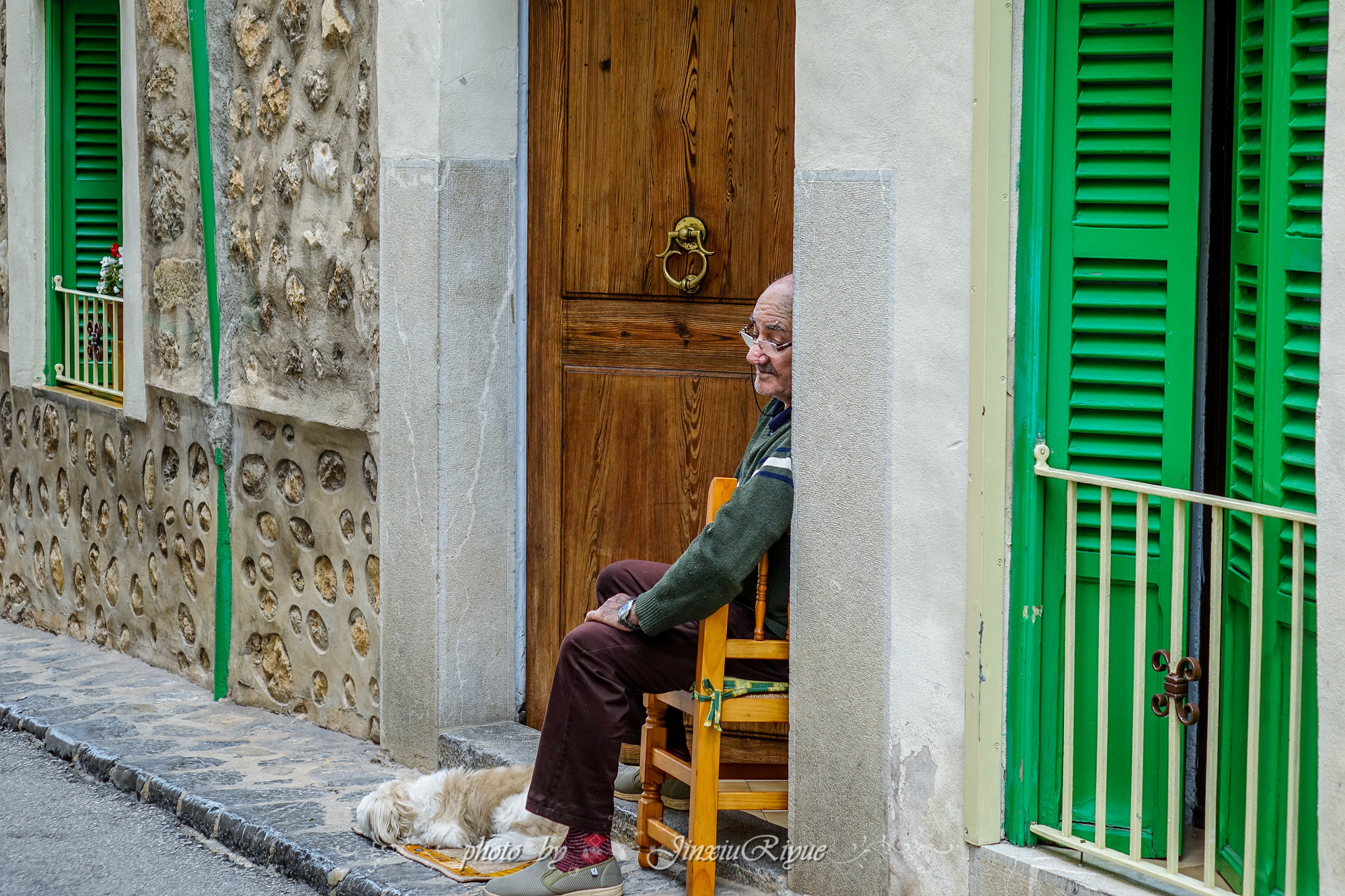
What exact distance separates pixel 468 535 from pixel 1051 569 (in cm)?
224

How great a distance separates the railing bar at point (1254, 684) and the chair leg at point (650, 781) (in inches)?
64.1

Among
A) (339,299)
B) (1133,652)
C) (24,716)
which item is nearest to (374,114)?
(339,299)

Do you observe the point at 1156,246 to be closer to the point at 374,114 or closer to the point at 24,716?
the point at 374,114

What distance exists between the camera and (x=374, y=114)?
5316 millimetres

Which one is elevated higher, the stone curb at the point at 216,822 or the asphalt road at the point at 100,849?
the stone curb at the point at 216,822

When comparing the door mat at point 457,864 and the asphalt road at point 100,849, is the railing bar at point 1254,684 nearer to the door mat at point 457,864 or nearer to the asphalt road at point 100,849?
the door mat at point 457,864

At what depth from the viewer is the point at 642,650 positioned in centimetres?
390

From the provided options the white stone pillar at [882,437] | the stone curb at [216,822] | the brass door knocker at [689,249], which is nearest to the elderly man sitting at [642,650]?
the white stone pillar at [882,437]

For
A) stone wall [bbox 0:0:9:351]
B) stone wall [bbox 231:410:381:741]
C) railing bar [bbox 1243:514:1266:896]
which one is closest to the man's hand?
railing bar [bbox 1243:514:1266:896]

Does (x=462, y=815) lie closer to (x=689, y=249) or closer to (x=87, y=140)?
(x=689, y=249)

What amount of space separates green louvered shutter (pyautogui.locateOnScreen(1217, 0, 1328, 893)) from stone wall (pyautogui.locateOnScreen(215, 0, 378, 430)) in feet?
10.2

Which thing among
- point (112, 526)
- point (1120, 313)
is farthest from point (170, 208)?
point (1120, 313)

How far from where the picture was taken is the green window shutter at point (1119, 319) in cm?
332

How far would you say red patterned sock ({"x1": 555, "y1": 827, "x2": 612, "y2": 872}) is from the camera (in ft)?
12.8
